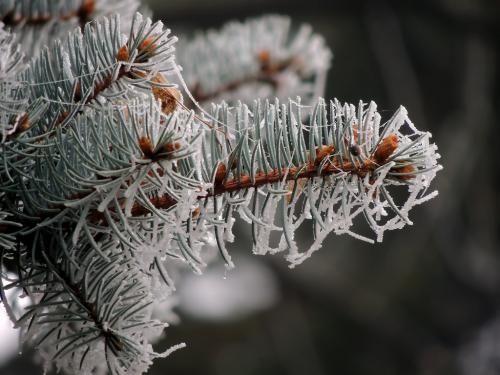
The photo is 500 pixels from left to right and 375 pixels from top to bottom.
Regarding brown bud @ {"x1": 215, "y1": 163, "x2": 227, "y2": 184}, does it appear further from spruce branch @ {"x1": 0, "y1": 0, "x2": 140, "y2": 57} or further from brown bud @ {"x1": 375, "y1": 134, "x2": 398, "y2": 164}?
spruce branch @ {"x1": 0, "y1": 0, "x2": 140, "y2": 57}

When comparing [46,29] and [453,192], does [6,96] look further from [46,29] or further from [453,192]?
[453,192]

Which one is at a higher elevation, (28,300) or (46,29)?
(46,29)

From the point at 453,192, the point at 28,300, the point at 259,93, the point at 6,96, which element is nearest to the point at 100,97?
the point at 6,96

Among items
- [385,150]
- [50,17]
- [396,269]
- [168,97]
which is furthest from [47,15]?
[396,269]

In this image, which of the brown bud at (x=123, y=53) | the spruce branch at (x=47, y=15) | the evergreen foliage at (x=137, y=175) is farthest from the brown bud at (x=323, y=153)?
the spruce branch at (x=47, y=15)

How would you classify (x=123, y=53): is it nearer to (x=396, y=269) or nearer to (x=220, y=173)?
(x=220, y=173)

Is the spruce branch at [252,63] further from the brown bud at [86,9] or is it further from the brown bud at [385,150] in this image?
the brown bud at [385,150]

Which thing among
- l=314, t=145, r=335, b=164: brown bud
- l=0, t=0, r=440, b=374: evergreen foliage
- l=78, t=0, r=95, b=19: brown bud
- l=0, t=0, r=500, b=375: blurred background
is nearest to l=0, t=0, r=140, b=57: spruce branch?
l=78, t=0, r=95, b=19: brown bud

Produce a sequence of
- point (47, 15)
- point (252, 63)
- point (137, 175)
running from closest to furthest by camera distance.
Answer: point (137, 175), point (47, 15), point (252, 63)

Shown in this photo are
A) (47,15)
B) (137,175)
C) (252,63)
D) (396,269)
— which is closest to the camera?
(137,175)
